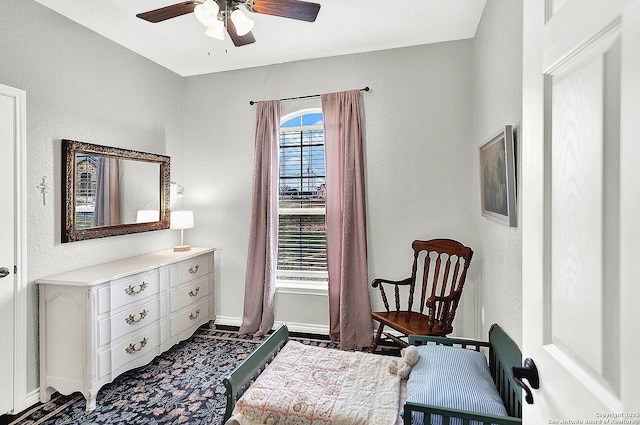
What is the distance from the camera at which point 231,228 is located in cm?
383

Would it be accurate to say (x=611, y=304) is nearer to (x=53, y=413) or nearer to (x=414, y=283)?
(x=414, y=283)

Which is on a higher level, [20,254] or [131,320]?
[20,254]

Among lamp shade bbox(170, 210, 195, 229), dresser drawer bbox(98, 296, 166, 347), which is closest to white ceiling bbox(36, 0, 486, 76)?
lamp shade bbox(170, 210, 195, 229)

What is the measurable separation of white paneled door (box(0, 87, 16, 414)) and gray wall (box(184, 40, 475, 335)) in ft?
5.92

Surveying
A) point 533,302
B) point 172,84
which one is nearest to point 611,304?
point 533,302

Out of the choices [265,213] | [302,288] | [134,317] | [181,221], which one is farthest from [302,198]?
[134,317]

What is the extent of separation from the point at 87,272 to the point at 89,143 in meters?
1.05

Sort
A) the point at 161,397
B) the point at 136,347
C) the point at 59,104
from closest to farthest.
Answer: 1. the point at 161,397
2. the point at 59,104
3. the point at 136,347

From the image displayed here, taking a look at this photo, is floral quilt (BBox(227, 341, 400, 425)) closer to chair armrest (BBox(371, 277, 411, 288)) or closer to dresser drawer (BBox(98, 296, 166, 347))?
chair armrest (BBox(371, 277, 411, 288))

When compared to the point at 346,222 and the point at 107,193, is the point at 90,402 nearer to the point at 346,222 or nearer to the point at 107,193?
the point at 107,193

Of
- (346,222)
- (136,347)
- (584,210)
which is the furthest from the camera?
(346,222)

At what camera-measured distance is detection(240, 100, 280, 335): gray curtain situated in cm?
357

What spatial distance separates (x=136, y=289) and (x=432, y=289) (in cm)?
243

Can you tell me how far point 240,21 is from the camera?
201 centimetres
